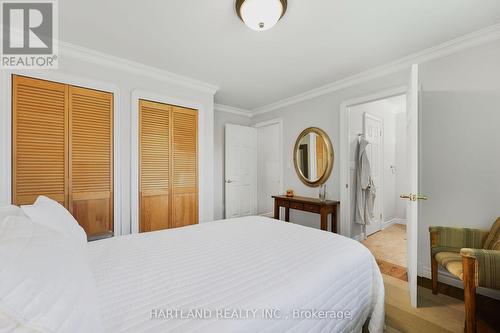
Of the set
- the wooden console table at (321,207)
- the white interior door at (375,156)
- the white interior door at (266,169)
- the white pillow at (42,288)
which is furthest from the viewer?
the white interior door at (266,169)

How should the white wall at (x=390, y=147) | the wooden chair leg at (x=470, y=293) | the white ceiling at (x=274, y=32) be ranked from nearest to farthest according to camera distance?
the wooden chair leg at (x=470, y=293), the white ceiling at (x=274, y=32), the white wall at (x=390, y=147)

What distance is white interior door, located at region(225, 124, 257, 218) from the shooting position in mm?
4391

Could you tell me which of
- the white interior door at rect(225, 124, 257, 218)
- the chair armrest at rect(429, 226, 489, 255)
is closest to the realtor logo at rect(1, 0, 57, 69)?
the white interior door at rect(225, 124, 257, 218)

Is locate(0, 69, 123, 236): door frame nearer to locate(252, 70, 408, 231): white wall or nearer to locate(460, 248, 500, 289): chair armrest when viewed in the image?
locate(252, 70, 408, 231): white wall

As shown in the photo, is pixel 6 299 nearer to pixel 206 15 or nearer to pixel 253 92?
pixel 206 15

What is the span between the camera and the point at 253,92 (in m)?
3.69

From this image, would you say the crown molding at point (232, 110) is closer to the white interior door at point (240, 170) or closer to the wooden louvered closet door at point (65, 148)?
the white interior door at point (240, 170)

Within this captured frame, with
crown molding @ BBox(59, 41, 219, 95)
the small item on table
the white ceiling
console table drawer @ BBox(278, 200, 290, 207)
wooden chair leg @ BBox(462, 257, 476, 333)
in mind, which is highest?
the white ceiling

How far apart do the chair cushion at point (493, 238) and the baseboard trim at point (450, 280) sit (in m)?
0.52

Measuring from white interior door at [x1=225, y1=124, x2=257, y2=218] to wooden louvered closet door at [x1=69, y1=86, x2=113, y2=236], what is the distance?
2167 millimetres

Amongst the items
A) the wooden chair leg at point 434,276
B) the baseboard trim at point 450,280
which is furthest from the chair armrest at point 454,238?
the baseboard trim at point 450,280

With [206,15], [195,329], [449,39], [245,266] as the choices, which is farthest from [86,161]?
[449,39]

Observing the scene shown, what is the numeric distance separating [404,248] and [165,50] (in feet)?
13.7

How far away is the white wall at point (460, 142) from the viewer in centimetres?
201
